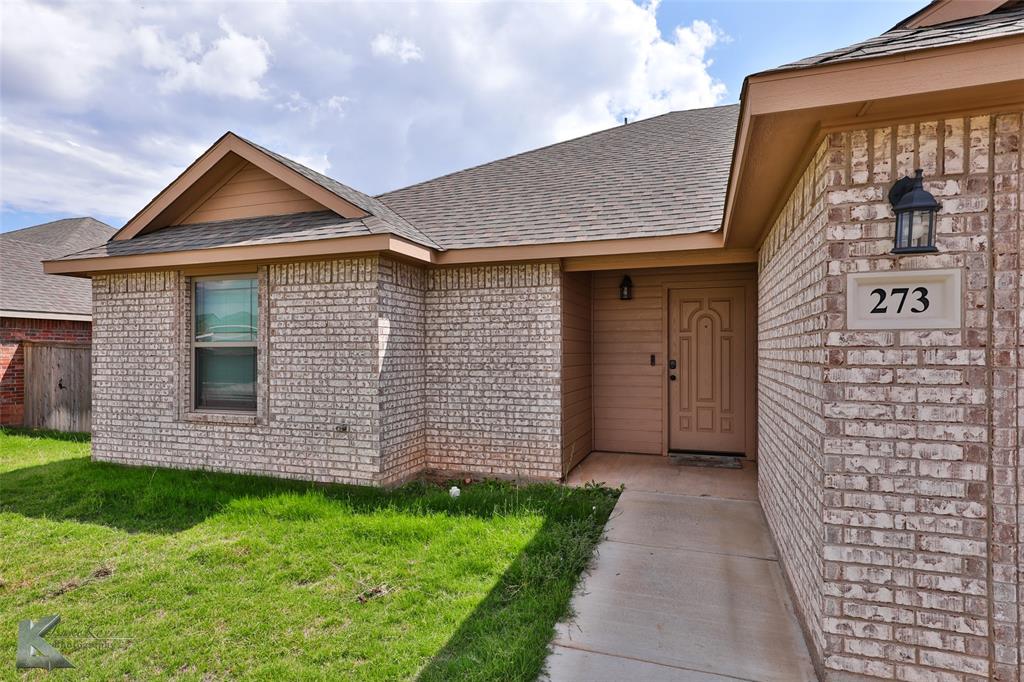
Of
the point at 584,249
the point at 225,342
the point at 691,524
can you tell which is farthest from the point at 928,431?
the point at 225,342

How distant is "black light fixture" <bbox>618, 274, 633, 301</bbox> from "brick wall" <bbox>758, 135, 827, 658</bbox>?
2493mm

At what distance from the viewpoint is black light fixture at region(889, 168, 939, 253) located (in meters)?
2.02

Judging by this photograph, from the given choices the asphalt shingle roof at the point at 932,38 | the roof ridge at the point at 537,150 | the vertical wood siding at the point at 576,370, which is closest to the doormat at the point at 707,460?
the vertical wood siding at the point at 576,370

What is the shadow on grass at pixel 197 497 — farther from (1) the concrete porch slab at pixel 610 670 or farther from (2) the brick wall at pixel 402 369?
(1) the concrete porch slab at pixel 610 670

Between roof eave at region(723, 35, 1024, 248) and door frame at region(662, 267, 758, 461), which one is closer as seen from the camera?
roof eave at region(723, 35, 1024, 248)

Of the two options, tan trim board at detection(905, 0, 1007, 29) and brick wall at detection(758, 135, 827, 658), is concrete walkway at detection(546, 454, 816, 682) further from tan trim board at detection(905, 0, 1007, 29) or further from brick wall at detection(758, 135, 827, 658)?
tan trim board at detection(905, 0, 1007, 29)

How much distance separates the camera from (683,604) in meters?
2.94

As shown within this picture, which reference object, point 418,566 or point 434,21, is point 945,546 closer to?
point 418,566

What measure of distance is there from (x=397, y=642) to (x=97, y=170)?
2006 cm

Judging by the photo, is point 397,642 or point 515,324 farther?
point 515,324

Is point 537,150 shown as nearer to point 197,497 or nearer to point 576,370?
point 576,370

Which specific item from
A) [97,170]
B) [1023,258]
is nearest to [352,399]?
[1023,258]

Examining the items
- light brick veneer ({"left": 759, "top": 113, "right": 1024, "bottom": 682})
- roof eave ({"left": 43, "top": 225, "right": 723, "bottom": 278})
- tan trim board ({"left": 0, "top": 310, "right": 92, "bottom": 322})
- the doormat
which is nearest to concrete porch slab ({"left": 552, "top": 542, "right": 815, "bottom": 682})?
light brick veneer ({"left": 759, "top": 113, "right": 1024, "bottom": 682})

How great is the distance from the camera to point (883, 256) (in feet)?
7.08
